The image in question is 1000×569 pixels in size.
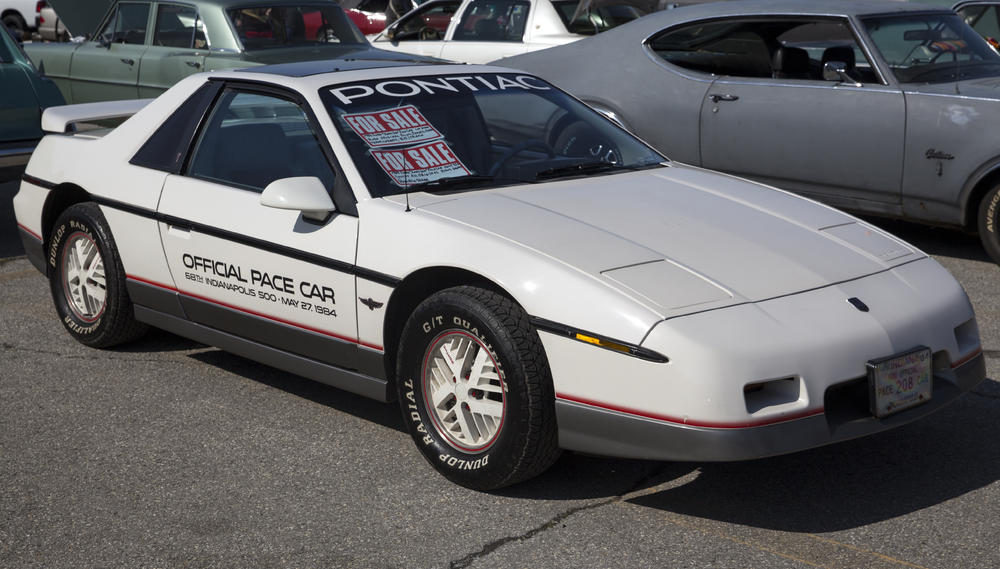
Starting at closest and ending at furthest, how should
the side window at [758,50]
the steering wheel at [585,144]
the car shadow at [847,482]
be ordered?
the car shadow at [847,482]
the steering wheel at [585,144]
the side window at [758,50]

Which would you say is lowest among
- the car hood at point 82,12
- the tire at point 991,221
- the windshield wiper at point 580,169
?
the tire at point 991,221

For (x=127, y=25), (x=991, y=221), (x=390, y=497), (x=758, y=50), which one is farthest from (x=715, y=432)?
(x=127, y=25)

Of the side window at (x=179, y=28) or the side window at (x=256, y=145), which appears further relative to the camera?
the side window at (x=179, y=28)

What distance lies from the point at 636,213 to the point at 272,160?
5.00ft

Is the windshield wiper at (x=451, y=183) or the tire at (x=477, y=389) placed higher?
the windshield wiper at (x=451, y=183)

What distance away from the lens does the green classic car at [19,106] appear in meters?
8.09

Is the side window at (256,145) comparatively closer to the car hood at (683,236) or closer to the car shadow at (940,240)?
the car hood at (683,236)

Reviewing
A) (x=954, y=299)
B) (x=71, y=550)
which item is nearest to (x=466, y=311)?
(x=71, y=550)

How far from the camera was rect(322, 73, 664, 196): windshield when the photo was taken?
452cm

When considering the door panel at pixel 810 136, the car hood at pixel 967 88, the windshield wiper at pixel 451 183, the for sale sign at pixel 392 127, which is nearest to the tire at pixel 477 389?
the windshield wiper at pixel 451 183

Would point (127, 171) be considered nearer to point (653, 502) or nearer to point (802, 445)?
point (653, 502)

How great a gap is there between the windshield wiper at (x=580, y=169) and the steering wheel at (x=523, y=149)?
11 cm

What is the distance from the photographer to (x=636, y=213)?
433cm

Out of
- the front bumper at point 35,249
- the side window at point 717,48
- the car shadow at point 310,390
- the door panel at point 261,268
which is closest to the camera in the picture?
the door panel at point 261,268
